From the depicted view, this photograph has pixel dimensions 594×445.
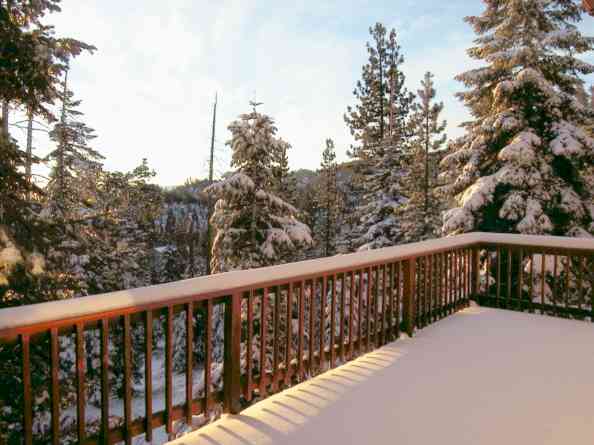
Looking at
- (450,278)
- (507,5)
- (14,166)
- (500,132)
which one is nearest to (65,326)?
(450,278)

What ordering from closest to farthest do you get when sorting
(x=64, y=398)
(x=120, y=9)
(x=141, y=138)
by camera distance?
(x=64, y=398)
(x=120, y=9)
(x=141, y=138)

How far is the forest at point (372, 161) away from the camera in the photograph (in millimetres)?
6027

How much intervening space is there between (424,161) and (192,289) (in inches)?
879

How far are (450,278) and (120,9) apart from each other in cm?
731

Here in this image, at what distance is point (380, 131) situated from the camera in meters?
21.8

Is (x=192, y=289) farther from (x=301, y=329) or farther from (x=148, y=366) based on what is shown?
(x=301, y=329)

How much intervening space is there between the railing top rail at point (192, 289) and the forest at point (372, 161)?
11.4ft

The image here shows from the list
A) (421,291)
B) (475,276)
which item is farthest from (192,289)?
(475,276)

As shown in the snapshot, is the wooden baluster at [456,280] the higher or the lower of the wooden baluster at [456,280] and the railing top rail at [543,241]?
the lower

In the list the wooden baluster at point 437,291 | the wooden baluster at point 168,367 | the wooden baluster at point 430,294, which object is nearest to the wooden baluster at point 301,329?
the wooden baluster at point 168,367

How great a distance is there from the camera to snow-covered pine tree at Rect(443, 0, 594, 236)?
31.9ft

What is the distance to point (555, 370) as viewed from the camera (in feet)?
12.5

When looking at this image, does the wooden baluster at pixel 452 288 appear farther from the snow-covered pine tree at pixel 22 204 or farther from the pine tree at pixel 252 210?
the pine tree at pixel 252 210

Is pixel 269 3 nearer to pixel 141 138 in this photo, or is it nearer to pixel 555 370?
pixel 555 370
